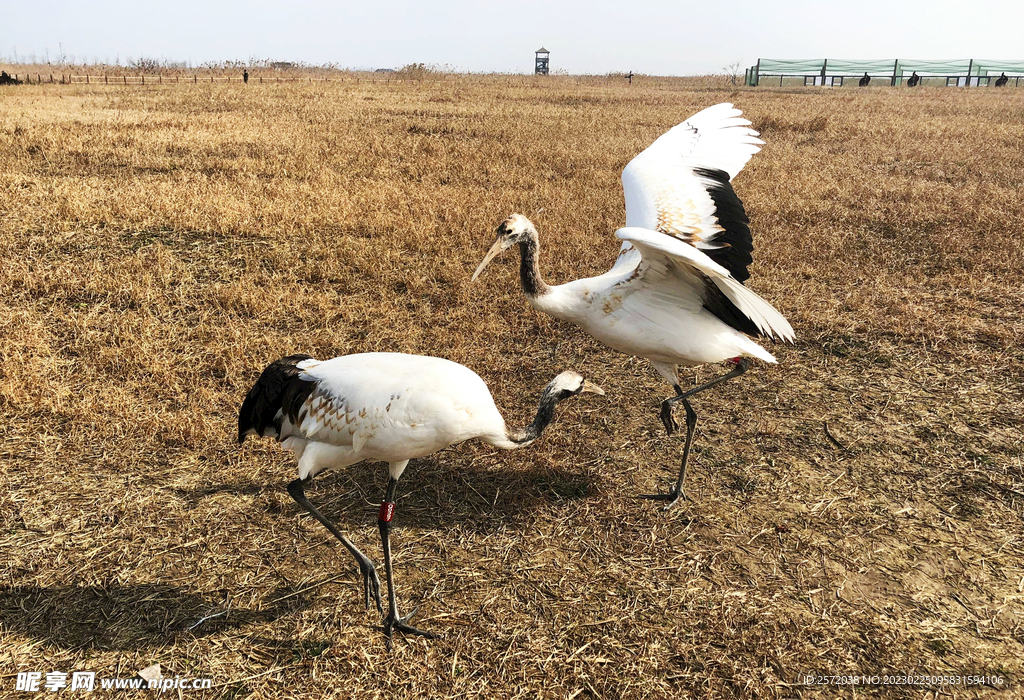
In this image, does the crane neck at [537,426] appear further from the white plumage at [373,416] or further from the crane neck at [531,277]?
the crane neck at [531,277]

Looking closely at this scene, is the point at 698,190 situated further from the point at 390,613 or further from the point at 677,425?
the point at 390,613

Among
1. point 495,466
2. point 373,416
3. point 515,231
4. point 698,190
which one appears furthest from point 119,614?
point 698,190

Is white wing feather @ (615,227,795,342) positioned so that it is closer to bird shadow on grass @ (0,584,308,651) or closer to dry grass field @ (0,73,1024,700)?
dry grass field @ (0,73,1024,700)

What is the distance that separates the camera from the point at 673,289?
382 cm

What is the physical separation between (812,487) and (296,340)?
12.2 ft

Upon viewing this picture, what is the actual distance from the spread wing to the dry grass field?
42.8 inches

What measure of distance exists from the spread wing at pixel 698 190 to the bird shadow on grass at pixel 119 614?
3023 millimetres

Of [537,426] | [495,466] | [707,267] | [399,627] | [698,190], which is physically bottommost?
[399,627]

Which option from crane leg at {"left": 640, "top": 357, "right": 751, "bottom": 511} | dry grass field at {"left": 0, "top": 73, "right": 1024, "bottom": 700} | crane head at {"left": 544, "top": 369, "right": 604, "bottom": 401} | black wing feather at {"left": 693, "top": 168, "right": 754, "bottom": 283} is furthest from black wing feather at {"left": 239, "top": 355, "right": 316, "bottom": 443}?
black wing feather at {"left": 693, "top": 168, "right": 754, "bottom": 283}

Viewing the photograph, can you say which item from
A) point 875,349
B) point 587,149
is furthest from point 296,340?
point 587,149

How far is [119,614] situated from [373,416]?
140 centimetres

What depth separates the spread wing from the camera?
439cm

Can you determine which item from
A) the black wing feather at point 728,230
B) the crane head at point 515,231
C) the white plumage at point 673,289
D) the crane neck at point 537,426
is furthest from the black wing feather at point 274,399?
the black wing feather at point 728,230

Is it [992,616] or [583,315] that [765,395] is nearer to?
[583,315]
